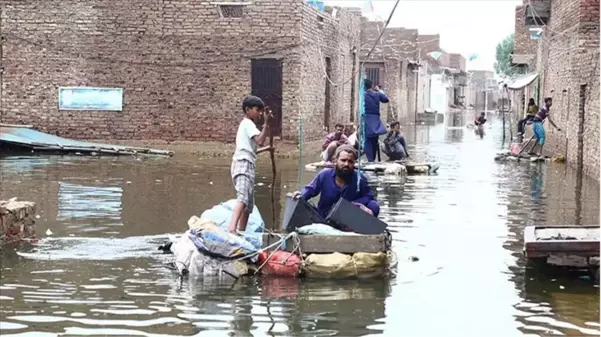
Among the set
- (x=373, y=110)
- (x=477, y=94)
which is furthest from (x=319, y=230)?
(x=477, y=94)

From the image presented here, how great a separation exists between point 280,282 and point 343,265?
58cm

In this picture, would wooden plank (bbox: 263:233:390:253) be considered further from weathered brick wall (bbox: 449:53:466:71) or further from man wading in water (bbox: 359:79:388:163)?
weathered brick wall (bbox: 449:53:466:71)

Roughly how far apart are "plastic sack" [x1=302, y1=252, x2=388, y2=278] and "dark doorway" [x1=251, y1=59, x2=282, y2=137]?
1638 centimetres

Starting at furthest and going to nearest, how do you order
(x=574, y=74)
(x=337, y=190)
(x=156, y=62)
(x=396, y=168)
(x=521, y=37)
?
(x=521, y=37) < (x=156, y=62) < (x=574, y=74) < (x=396, y=168) < (x=337, y=190)

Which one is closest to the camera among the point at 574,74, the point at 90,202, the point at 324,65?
the point at 90,202

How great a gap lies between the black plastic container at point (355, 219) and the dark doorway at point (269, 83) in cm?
1593

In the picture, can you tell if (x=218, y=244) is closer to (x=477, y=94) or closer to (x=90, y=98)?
(x=90, y=98)

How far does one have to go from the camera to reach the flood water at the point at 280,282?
22.4 ft

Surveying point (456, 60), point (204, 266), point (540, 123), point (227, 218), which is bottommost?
point (204, 266)

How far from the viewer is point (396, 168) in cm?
1864

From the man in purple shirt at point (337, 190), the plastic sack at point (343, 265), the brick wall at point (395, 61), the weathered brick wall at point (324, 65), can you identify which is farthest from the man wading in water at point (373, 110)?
the brick wall at point (395, 61)

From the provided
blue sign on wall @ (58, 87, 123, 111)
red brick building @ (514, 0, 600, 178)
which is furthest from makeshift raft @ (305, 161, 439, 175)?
blue sign on wall @ (58, 87, 123, 111)

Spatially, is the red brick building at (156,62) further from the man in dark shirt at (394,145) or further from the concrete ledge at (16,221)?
the concrete ledge at (16,221)

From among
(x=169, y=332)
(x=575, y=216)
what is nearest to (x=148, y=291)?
(x=169, y=332)
